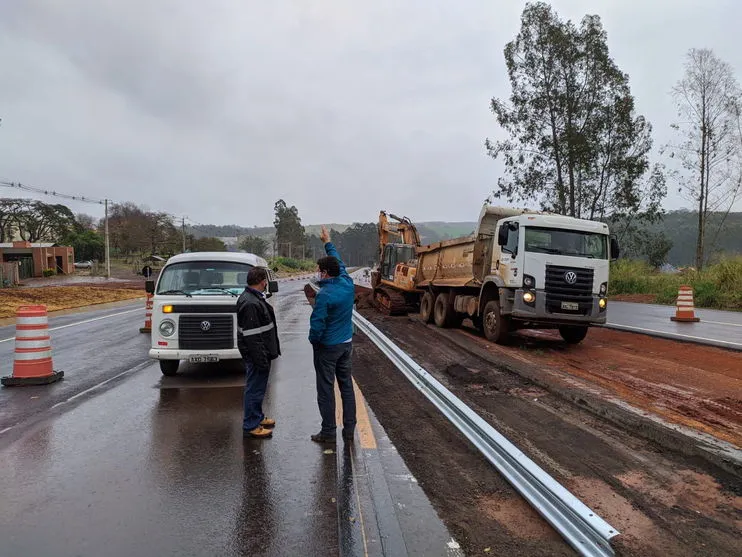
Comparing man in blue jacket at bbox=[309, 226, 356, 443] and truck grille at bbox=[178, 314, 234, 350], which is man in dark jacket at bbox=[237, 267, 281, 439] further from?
truck grille at bbox=[178, 314, 234, 350]

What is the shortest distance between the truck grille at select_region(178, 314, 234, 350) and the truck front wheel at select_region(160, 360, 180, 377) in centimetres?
76

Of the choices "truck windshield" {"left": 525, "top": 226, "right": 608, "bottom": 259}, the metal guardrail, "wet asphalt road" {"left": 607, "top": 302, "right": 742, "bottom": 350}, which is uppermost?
"truck windshield" {"left": 525, "top": 226, "right": 608, "bottom": 259}

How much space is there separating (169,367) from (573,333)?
8.87 metres

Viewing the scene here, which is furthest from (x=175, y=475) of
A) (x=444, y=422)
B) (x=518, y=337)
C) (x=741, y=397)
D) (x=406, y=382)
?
(x=518, y=337)

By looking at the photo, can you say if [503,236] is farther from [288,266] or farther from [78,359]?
[288,266]

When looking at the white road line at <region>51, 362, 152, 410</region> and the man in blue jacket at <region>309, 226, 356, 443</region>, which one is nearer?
the man in blue jacket at <region>309, 226, 356, 443</region>

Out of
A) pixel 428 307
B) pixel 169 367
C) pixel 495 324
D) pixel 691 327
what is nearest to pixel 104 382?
pixel 169 367

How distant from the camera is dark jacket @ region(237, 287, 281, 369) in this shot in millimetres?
5441

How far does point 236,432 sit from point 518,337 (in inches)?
364

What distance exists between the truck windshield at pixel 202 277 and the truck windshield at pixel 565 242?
20.3 ft

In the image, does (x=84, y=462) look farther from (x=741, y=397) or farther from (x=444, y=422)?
(x=741, y=397)

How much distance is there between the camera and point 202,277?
348 inches

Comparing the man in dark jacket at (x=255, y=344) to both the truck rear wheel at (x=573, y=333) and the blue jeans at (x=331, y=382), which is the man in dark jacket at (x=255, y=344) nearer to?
the blue jeans at (x=331, y=382)

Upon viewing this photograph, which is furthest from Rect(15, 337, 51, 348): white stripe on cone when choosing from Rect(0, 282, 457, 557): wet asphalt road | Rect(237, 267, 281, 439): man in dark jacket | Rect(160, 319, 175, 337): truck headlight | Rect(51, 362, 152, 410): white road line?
Rect(237, 267, 281, 439): man in dark jacket
